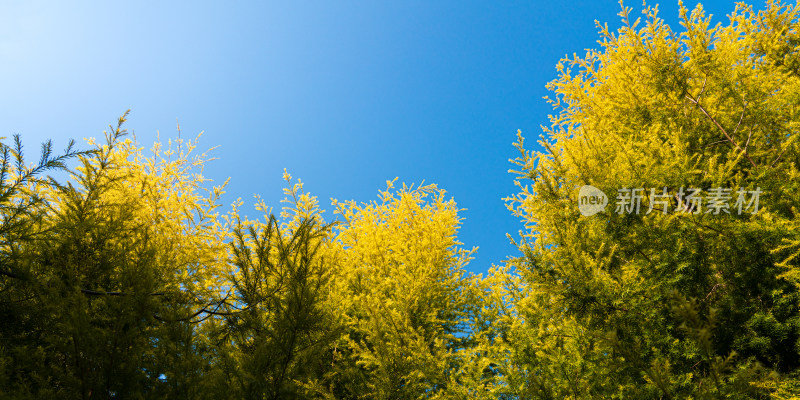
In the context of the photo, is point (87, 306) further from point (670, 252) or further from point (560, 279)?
point (670, 252)

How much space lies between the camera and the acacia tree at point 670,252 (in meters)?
4.45

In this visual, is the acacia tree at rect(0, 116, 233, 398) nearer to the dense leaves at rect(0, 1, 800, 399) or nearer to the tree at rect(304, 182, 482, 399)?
the dense leaves at rect(0, 1, 800, 399)

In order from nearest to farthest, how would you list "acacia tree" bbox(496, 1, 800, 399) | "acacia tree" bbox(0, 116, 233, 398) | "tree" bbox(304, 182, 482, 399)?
"acacia tree" bbox(0, 116, 233, 398), "acacia tree" bbox(496, 1, 800, 399), "tree" bbox(304, 182, 482, 399)

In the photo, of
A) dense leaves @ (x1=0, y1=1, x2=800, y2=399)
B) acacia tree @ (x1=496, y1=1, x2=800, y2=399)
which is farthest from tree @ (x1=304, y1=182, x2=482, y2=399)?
acacia tree @ (x1=496, y1=1, x2=800, y2=399)

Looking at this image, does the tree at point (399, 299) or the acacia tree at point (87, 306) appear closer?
the acacia tree at point (87, 306)

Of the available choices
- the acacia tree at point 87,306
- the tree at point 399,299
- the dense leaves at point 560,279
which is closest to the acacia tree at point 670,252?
the dense leaves at point 560,279

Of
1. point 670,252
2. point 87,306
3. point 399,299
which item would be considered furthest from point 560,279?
point 87,306

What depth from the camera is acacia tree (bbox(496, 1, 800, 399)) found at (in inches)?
175

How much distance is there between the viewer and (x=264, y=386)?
11.2 ft

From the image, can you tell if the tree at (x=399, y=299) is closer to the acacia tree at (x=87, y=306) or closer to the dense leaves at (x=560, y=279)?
the dense leaves at (x=560, y=279)

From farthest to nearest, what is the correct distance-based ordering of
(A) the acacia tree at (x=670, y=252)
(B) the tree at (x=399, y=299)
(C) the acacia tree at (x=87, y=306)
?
(B) the tree at (x=399, y=299) < (A) the acacia tree at (x=670, y=252) < (C) the acacia tree at (x=87, y=306)

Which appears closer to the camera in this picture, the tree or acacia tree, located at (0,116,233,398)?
acacia tree, located at (0,116,233,398)

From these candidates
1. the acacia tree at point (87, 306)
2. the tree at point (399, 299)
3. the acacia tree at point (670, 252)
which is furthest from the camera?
the tree at point (399, 299)

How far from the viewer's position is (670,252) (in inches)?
179
